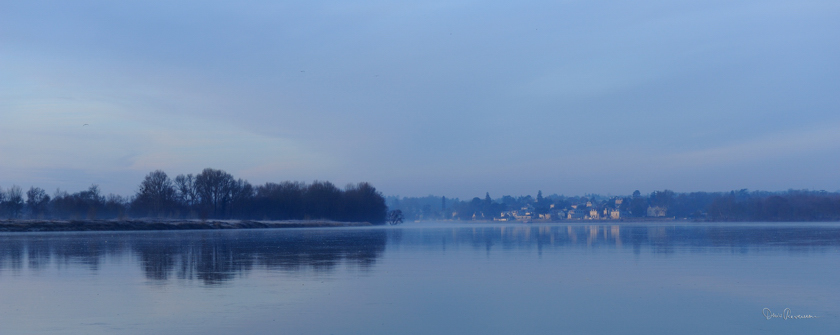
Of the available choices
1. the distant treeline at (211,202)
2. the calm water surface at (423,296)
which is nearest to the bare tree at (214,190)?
the distant treeline at (211,202)

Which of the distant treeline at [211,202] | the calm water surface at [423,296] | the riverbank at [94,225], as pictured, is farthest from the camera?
the distant treeline at [211,202]

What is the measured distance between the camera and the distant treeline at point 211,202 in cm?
10056

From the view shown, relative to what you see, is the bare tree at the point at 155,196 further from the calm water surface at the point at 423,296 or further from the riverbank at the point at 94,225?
the calm water surface at the point at 423,296

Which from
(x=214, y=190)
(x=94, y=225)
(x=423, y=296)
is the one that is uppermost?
(x=214, y=190)

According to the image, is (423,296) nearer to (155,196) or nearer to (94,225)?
(94,225)

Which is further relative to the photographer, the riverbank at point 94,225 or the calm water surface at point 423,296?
the riverbank at point 94,225

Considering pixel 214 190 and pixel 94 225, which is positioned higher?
pixel 214 190

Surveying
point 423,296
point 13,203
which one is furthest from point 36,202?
point 423,296

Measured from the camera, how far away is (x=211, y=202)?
11169 cm

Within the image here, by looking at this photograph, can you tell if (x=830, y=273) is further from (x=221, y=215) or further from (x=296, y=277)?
(x=221, y=215)

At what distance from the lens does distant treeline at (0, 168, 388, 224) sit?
330 feet

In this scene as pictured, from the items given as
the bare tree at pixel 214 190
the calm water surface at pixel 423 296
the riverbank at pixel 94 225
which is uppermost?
the bare tree at pixel 214 190

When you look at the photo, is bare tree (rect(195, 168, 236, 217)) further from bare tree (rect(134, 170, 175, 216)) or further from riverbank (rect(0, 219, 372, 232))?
riverbank (rect(0, 219, 372, 232))

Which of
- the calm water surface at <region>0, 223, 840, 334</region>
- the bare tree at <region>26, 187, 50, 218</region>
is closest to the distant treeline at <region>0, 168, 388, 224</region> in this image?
the bare tree at <region>26, 187, 50, 218</region>
